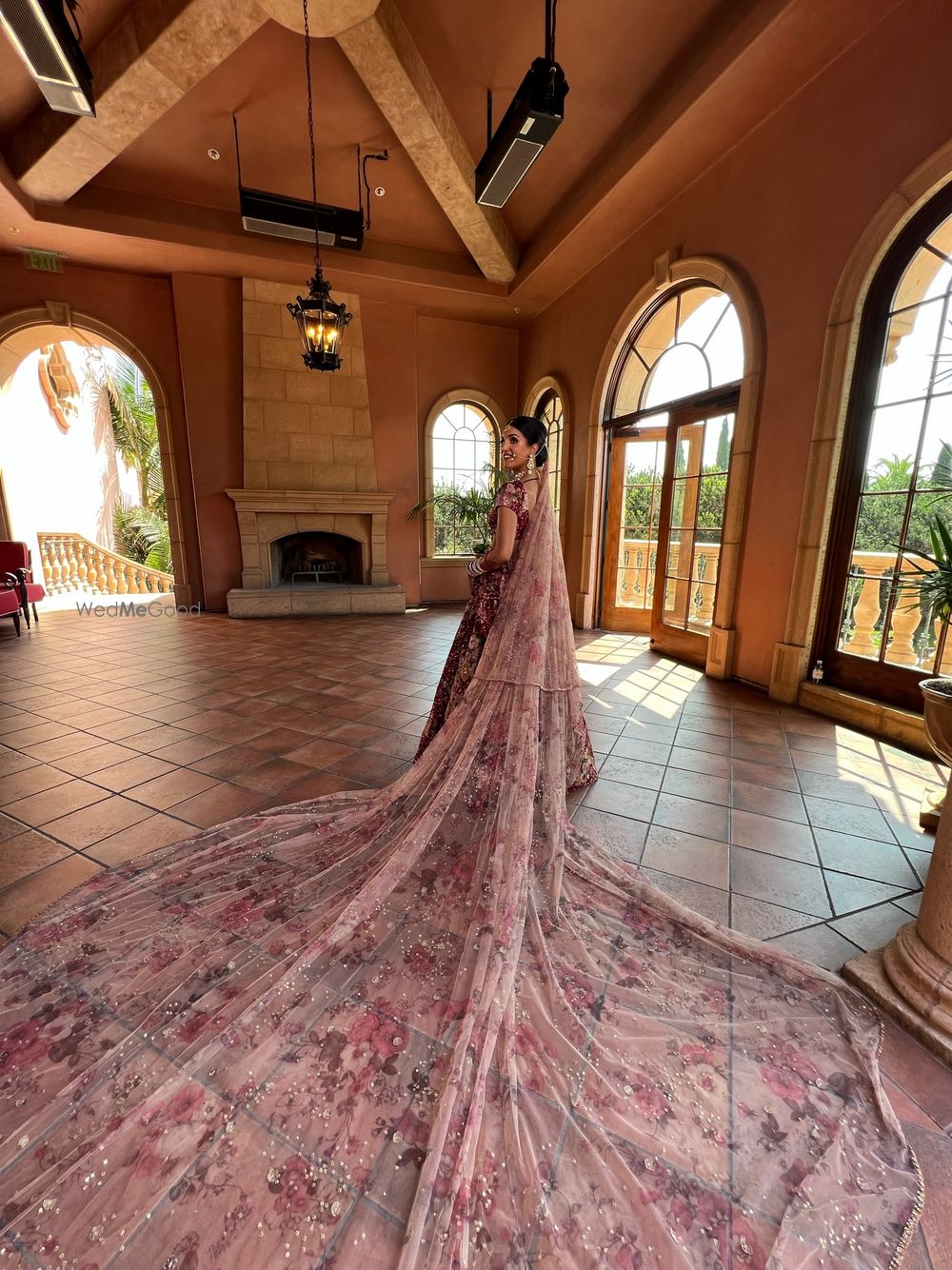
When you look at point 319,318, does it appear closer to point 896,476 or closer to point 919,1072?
point 896,476

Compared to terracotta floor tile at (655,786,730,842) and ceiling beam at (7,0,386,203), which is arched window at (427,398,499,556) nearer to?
ceiling beam at (7,0,386,203)

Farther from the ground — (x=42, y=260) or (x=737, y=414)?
(x=42, y=260)

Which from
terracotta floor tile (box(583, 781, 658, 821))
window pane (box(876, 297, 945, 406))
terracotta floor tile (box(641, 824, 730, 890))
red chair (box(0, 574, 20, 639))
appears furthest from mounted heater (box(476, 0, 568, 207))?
red chair (box(0, 574, 20, 639))

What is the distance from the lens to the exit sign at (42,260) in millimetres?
5680

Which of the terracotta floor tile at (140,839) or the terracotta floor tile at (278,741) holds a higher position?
the terracotta floor tile at (140,839)

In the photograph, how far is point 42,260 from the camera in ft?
19.0

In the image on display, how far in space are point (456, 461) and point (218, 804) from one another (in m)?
6.56

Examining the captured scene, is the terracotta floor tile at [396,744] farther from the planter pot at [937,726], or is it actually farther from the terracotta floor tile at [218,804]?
the planter pot at [937,726]

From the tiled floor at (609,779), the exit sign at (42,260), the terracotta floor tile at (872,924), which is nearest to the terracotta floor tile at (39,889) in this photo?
the tiled floor at (609,779)

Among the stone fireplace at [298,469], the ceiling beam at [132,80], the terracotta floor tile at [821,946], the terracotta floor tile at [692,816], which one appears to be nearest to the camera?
the terracotta floor tile at [821,946]

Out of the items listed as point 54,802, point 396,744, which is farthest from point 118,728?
point 396,744

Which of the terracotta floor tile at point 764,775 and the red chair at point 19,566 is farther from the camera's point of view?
the red chair at point 19,566

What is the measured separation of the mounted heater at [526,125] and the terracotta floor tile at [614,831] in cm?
356

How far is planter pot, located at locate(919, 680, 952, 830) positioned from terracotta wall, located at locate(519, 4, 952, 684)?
1597 mm
